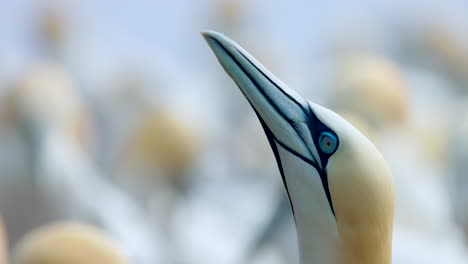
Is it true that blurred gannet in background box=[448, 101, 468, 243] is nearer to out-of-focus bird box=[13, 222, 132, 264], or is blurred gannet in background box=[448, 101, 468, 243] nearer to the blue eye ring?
out-of-focus bird box=[13, 222, 132, 264]

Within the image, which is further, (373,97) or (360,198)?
(373,97)

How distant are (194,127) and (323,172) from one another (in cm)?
414

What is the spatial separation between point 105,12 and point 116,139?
2.46 m

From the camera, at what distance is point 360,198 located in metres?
2.93

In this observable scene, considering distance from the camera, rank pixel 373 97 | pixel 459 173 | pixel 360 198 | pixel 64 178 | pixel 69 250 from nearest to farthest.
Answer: pixel 360 198, pixel 69 250, pixel 459 173, pixel 64 178, pixel 373 97

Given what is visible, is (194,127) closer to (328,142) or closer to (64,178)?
(64,178)

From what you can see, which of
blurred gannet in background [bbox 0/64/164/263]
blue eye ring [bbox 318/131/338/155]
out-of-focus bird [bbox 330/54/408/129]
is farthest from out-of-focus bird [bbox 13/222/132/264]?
out-of-focus bird [bbox 330/54/408/129]

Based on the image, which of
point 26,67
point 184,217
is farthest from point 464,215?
point 26,67

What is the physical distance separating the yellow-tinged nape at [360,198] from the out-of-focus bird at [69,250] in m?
1.09

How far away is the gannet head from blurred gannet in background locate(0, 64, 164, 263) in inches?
96.9

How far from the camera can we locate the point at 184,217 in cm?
659

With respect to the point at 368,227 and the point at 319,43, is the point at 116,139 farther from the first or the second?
the point at 368,227

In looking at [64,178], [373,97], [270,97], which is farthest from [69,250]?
[373,97]

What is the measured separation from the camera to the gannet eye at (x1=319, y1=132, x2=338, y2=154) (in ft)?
9.79
